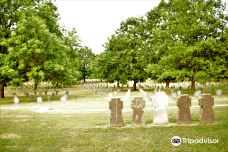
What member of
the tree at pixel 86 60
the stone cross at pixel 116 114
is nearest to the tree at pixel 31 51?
the stone cross at pixel 116 114

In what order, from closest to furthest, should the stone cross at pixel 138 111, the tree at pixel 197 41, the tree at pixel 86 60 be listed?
the stone cross at pixel 138 111 → the tree at pixel 197 41 → the tree at pixel 86 60

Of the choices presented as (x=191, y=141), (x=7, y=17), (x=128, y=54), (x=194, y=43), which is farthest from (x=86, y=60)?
(x=191, y=141)

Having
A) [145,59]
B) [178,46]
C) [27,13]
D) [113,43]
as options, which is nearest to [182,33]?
[178,46]

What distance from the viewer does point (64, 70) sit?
37406mm

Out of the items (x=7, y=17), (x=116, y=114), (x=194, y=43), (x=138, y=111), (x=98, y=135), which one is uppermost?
(x=7, y=17)

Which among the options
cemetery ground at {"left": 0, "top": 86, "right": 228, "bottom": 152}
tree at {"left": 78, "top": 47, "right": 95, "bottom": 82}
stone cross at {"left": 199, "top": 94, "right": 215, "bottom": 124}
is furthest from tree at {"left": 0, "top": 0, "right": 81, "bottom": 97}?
tree at {"left": 78, "top": 47, "right": 95, "bottom": 82}

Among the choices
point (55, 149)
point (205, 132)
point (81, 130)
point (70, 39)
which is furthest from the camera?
point (70, 39)

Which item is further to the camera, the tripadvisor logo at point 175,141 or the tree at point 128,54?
the tree at point 128,54

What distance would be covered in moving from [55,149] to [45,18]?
30.0 metres

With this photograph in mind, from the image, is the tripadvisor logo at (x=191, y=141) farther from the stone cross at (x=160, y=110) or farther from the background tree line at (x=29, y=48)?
the background tree line at (x=29, y=48)

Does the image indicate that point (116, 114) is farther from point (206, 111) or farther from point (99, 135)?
point (206, 111)

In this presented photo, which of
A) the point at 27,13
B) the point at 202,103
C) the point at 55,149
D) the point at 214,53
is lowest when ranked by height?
the point at 55,149

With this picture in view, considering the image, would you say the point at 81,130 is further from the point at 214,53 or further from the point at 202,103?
the point at 214,53

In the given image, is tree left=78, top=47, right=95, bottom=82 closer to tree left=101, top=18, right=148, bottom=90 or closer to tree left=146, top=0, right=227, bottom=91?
tree left=101, top=18, right=148, bottom=90
